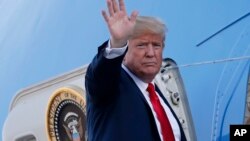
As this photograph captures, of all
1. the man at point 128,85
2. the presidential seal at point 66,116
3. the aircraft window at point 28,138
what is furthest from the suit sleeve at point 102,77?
the aircraft window at point 28,138

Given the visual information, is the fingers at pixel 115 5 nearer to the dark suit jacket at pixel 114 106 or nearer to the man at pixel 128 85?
the man at pixel 128 85

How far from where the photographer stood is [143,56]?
1631mm

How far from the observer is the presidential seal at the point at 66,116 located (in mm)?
2371

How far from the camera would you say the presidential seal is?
2371 mm

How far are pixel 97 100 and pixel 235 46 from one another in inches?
25.9

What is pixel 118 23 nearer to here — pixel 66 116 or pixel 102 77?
pixel 102 77

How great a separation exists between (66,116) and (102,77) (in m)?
1.04

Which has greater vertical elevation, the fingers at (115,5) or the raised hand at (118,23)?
the fingers at (115,5)

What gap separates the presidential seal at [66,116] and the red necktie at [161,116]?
675mm

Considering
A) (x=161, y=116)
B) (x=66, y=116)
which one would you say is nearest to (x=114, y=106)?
(x=161, y=116)

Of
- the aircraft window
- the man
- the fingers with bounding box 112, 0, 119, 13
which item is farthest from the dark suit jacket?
the aircraft window

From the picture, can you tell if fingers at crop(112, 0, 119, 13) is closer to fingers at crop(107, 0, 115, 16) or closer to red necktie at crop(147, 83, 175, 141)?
fingers at crop(107, 0, 115, 16)

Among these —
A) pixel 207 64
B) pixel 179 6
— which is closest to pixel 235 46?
pixel 207 64

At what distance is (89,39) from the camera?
2.90 metres
